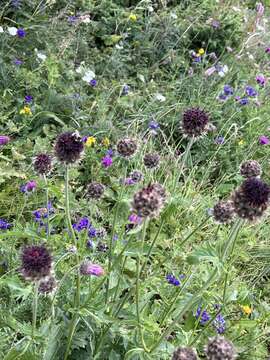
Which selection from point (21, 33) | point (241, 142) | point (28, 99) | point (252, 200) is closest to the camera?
point (252, 200)

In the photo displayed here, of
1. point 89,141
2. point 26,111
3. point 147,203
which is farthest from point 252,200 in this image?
point 26,111

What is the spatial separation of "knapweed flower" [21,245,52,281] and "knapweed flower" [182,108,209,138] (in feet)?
2.04

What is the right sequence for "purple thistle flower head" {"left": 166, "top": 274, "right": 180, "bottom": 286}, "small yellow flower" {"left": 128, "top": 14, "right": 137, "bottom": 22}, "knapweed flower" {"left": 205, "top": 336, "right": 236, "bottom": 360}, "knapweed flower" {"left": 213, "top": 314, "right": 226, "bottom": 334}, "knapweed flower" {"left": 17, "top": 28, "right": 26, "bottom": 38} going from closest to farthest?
1. "knapweed flower" {"left": 205, "top": 336, "right": 236, "bottom": 360}
2. "purple thistle flower head" {"left": 166, "top": 274, "right": 180, "bottom": 286}
3. "knapweed flower" {"left": 213, "top": 314, "right": 226, "bottom": 334}
4. "knapweed flower" {"left": 17, "top": 28, "right": 26, "bottom": 38}
5. "small yellow flower" {"left": 128, "top": 14, "right": 137, "bottom": 22}

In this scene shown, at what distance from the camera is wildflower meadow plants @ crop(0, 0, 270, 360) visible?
1610 millimetres

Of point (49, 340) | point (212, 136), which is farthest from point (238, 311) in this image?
point (212, 136)

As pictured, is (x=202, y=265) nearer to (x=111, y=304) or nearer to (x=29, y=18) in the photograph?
(x=111, y=304)

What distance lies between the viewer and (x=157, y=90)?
378cm

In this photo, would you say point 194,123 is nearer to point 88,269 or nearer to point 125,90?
point 88,269

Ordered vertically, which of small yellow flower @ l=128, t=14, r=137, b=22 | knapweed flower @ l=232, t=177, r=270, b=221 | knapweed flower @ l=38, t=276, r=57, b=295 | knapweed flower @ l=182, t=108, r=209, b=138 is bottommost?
small yellow flower @ l=128, t=14, r=137, b=22

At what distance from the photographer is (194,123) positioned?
1739mm

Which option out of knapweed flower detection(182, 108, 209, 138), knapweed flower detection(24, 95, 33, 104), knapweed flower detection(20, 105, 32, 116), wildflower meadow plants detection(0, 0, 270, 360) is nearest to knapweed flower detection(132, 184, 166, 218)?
wildflower meadow plants detection(0, 0, 270, 360)

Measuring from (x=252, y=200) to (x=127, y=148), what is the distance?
0.50 m

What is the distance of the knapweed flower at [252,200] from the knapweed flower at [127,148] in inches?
17.6

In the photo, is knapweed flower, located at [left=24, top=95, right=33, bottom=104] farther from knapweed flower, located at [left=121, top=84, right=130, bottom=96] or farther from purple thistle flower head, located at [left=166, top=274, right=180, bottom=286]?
purple thistle flower head, located at [left=166, top=274, right=180, bottom=286]
